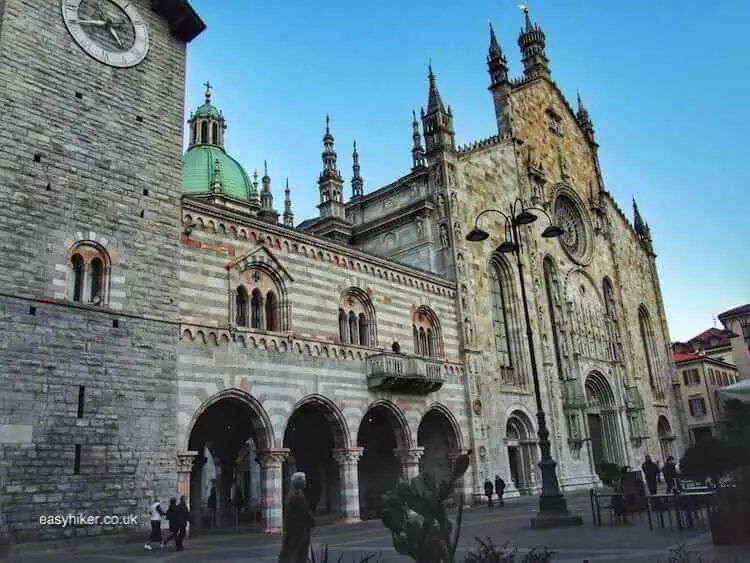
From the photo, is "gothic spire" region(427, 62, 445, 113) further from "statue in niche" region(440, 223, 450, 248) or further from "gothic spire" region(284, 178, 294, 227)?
"gothic spire" region(284, 178, 294, 227)

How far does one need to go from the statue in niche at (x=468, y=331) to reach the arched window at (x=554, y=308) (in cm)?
822

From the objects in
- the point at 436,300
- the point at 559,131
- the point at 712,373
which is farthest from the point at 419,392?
the point at 712,373

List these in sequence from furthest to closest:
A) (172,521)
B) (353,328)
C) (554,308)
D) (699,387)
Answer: (699,387) < (554,308) < (353,328) < (172,521)

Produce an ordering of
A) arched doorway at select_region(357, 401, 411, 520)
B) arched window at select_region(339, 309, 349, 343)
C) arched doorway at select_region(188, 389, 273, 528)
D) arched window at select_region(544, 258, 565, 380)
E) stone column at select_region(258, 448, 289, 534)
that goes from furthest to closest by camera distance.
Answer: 1. arched window at select_region(544, 258, 565, 380)
2. arched doorway at select_region(357, 401, 411, 520)
3. arched window at select_region(339, 309, 349, 343)
4. arched doorway at select_region(188, 389, 273, 528)
5. stone column at select_region(258, 448, 289, 534)

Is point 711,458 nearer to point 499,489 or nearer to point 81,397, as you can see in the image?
point 81,397

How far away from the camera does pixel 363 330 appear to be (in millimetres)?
26984

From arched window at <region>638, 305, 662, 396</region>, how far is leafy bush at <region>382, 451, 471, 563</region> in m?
45.2

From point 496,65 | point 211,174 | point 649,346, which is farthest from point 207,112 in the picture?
point 649,346

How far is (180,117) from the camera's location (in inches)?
867

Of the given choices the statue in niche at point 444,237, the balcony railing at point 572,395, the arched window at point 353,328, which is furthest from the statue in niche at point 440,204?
the balcony railing at point 572,395

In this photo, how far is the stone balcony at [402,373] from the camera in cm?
2541

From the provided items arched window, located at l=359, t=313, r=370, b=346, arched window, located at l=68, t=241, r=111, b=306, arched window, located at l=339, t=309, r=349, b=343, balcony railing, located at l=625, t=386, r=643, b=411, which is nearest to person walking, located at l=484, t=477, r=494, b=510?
arched window, located at l=359, t=313, r=370, b=346

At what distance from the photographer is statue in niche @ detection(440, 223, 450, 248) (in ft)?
106

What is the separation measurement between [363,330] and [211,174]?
2834 cm
